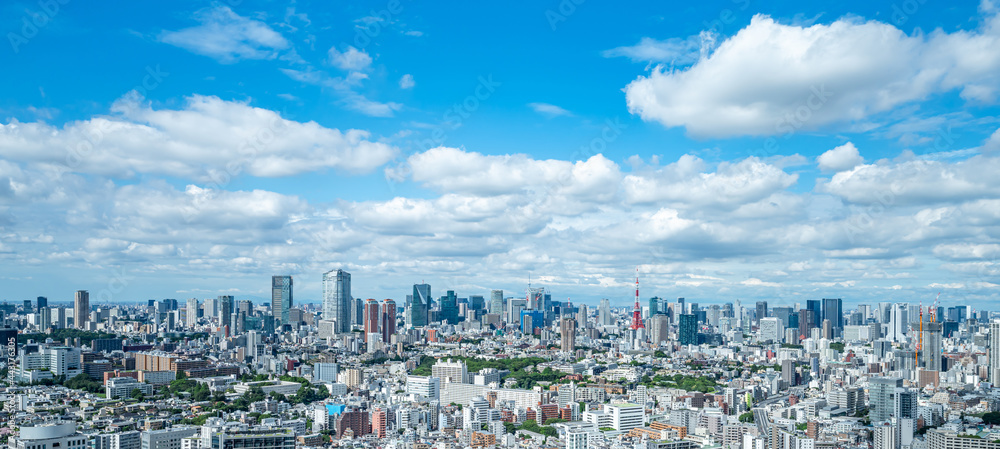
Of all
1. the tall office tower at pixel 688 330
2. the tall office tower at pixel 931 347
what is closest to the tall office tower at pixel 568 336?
the tall office tower at pixel 688 330

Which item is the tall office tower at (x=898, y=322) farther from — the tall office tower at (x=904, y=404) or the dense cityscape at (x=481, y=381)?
the tall office tower at (x=904, y=404)

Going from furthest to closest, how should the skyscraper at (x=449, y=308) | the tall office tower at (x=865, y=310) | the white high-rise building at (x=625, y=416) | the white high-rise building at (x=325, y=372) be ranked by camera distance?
the skyscraper at (x=449, y=308) < the tall office tower at (x=865, y=310) < the white high-rise building at (x=325, y=372) < the white high-rise building at (x=625, y=416)

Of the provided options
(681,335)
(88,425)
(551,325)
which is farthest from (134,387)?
(551,325)

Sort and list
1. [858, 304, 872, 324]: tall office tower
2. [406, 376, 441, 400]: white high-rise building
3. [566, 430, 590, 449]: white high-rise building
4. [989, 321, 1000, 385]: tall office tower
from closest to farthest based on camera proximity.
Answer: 1. [566, 430, 590, 449]: white high-rise building
2. [406, 376, 441, 400]: white high-rise building
3. [989, 321, 1000, 385]: tall office tower
4. [858, 304, 872, 324]: tall office tower

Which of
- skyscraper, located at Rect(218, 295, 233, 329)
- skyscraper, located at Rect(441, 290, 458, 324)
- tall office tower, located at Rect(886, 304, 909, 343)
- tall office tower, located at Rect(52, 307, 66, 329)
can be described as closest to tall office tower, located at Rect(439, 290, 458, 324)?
skyscraper, located at Rect(441, 290, 458, 324)

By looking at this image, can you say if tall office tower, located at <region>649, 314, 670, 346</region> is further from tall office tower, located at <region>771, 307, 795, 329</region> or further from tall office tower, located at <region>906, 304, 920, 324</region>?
tall office tower, located at <region>906, 304, 920, 324</region>

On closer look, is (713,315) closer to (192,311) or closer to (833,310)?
(833,310)
